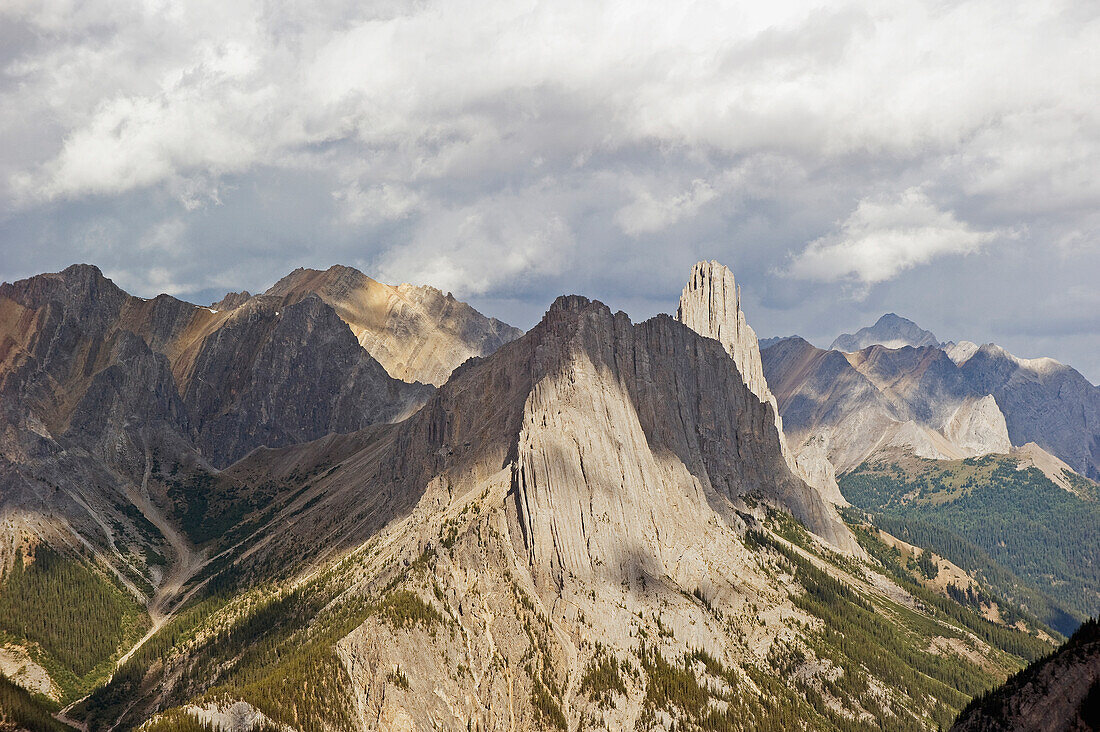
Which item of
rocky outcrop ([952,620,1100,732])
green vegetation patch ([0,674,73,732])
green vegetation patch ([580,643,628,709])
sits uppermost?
rocky outcrop ([952,620,1100,732])

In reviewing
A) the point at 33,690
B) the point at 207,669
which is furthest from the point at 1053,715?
the point at 33,690

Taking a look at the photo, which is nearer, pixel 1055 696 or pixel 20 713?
pixel 1055 696

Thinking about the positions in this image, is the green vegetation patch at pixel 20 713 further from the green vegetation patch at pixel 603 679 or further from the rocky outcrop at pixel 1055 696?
the rocky outcrop at pixel 1055 696

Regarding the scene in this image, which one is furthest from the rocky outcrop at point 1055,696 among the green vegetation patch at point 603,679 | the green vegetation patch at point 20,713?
the green vegetation patch at point 20,713

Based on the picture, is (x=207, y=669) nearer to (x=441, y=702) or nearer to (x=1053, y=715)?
(x=441, y=702)

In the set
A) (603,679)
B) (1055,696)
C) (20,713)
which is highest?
(1055,696)

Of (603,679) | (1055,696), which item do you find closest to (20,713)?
(603,679)

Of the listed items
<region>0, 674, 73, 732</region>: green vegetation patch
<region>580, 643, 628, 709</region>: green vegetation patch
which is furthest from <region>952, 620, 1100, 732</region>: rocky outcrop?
<region>0, 674, 73, 732</region>: green vegetation patch

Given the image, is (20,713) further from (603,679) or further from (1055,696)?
(1055,696)

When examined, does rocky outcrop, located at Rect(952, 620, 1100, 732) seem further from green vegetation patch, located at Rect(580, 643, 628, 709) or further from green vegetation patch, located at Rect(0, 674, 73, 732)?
green vegetation patch, located at Rect(0, 674, 73, 732)
